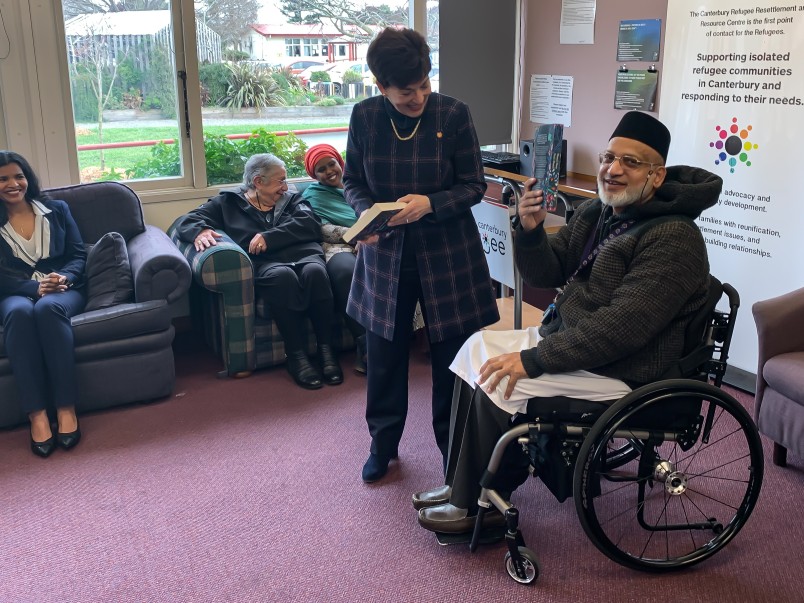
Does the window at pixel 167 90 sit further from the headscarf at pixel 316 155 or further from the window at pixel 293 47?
the headscarf at pixel 316 155

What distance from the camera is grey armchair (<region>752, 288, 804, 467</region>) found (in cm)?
249

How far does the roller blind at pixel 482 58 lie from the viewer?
4.12 m

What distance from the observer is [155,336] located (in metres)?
3.12

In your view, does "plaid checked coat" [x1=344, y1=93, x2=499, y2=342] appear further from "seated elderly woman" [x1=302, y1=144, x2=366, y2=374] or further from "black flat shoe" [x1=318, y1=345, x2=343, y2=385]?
"seated elderly woman" [x1=302, y1=144, x2=366, y2=374]

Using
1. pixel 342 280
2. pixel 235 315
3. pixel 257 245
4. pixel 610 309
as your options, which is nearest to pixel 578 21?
pixel 342 280

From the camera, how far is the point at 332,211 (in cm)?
380

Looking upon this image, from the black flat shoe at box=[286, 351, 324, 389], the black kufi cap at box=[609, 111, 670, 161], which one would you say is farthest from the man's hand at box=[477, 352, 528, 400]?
the black flat shoe at box=[286, 351, 324, 389]

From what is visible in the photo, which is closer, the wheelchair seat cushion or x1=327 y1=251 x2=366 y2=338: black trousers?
the wheelchair seat cushion

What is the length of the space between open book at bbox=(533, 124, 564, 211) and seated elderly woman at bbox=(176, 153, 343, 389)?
138cm

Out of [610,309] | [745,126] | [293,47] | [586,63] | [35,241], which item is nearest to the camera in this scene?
[610,309]

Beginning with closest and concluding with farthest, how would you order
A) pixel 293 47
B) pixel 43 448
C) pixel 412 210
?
pixel 412 210, pixel 43 448, pixel 293 47

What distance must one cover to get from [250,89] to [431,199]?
213 cm

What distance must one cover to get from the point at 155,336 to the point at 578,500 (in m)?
1.88

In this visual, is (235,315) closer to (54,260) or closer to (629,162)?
(54,260)
